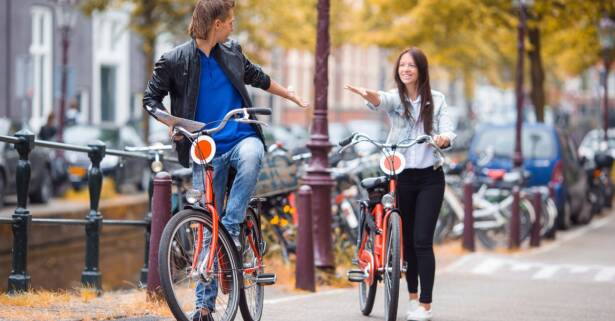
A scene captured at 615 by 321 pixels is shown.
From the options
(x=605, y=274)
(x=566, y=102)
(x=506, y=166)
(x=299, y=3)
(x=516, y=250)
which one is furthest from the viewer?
(x=566, y=102)

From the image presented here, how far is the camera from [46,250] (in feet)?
64.1

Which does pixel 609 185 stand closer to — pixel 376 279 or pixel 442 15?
pixel 442 15

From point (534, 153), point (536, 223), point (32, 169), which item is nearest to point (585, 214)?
point (534, 153)

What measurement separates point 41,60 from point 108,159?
446 inches

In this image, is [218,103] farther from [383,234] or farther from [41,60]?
[41,60]

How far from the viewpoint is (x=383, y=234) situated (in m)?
7.59

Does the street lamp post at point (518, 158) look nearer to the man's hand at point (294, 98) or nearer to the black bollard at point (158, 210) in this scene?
the black bollard at point (158, 210)

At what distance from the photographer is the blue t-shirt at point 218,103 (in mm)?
6844

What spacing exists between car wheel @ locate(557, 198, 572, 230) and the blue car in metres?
0.02

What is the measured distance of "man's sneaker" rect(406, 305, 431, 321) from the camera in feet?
25.4

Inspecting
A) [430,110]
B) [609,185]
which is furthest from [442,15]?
[430,110]

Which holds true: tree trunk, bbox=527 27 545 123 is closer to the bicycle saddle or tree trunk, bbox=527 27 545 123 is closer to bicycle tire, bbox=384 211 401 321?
the bicycle saddle

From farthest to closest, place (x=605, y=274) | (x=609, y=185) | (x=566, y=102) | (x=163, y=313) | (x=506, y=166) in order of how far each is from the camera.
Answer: (x=566, y=102) → (x=609, y=185) → (x=506, y=166) → (x=605, y=274) → (x=163, y=313)

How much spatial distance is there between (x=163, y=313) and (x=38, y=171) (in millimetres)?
13893
